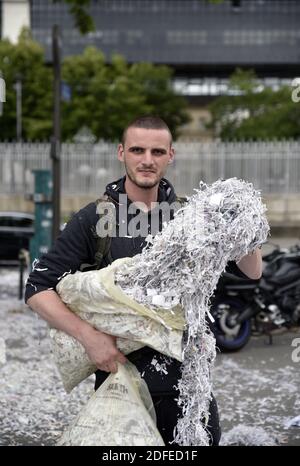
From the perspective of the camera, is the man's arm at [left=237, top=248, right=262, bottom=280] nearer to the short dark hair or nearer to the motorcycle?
the short dark hair

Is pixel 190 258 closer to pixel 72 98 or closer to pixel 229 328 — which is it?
pixel 229 328

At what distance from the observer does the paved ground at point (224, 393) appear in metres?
4.83

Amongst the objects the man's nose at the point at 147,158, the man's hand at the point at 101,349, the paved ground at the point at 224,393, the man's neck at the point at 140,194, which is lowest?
the paved ground at the point at 224,393

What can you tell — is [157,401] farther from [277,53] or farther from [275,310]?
[277,53]

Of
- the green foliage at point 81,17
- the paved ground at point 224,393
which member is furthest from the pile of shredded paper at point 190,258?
the green foliage at point 81,17

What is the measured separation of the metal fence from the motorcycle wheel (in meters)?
13.2

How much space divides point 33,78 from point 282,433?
119ft

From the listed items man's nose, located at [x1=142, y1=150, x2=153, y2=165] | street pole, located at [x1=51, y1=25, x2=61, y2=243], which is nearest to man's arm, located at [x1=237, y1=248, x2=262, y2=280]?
man's nose, located at [x1=142, y1=150, x2=153, y2=165]

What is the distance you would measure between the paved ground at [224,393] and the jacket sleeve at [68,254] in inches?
97.5

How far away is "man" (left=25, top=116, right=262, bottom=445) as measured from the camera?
97.0 inches

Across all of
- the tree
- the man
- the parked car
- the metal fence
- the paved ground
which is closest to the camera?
the man

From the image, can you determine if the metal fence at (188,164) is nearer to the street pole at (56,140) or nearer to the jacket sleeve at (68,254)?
the street pole at (56,140)

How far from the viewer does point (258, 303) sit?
739 centimetres

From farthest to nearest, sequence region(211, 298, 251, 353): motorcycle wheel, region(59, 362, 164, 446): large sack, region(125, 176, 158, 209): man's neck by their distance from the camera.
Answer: region(211, 298, 251, 353): motorcycle wheel, region(125, 176, 158, 209): man's neck, region(59, 362, 164, 446): large sack
